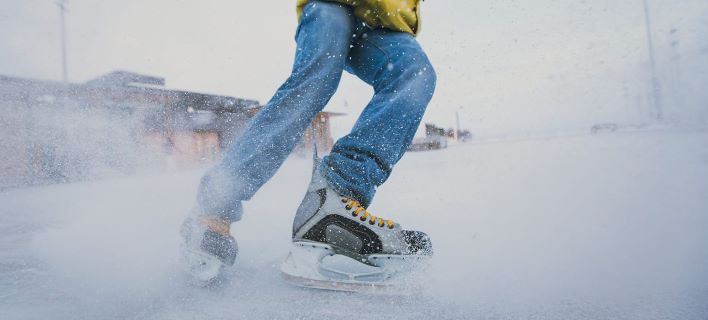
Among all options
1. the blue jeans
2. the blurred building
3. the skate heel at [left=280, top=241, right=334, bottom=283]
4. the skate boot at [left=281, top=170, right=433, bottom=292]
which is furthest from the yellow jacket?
the blurred building

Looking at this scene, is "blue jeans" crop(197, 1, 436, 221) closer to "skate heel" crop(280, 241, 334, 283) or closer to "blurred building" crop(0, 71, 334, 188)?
"skate heel" crop(280, 241, 334, 283)

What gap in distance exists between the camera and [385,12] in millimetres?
911

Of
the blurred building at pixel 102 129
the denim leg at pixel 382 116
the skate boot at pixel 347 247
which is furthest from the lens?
the blurred building at pixel 102 129

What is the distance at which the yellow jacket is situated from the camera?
0.90m

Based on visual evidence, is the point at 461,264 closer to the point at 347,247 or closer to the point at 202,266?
the point at 347,247

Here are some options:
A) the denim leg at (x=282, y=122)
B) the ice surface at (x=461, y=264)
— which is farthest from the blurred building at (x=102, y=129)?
the denim leg at (x=282, y=122)

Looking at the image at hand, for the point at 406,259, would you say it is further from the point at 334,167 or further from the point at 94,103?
the point at 94,103

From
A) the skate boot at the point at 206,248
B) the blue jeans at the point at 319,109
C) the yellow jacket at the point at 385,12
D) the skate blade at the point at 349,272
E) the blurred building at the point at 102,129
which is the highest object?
the blurred building at the point at 102,129

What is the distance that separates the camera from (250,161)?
2.63ft

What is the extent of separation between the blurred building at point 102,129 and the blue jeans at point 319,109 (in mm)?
3242

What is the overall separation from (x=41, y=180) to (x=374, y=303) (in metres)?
7.75

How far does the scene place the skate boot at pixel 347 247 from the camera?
0.72 metres

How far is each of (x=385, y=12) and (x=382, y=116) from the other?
28cm

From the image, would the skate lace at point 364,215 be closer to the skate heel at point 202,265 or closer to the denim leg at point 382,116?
the denim leg at point 382,116
